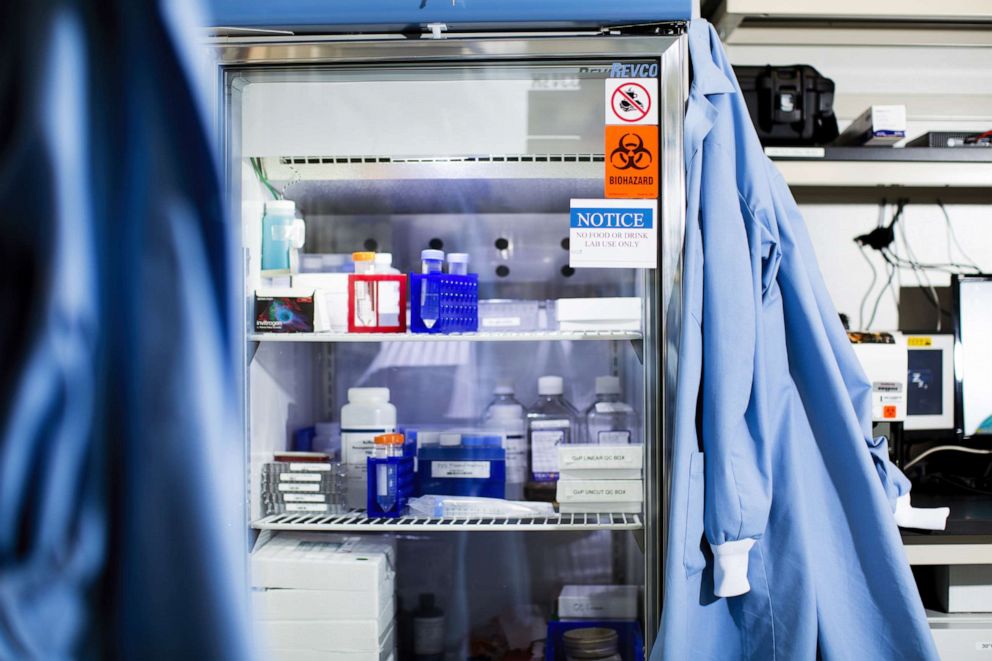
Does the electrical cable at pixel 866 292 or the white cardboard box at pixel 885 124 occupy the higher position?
the white cardboard box at pixel 885 124

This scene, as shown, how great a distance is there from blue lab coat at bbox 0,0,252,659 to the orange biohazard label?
1.27 m

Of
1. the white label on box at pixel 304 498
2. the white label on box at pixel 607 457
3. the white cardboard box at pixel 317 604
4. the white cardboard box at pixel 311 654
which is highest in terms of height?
the white label on box at pixel 607 457

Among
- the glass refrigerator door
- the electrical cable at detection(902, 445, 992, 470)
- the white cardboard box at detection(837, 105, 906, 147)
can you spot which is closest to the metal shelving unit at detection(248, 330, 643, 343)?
the glass refrigerator door

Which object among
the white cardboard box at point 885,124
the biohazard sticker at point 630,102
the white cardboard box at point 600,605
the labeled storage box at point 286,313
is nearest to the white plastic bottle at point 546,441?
the white cardboard box at point 600,605

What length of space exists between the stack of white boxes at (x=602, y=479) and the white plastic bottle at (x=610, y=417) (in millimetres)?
224

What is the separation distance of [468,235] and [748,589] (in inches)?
51.0

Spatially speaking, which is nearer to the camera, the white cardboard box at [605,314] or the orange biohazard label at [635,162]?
the orange biohazard label at [635,162]

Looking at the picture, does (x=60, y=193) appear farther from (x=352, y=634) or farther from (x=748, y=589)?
(x=352, y=634)

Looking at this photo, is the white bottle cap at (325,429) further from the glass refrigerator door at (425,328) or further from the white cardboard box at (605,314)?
the white cardboard box at (605,314)

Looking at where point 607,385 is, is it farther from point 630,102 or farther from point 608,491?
point 630,102

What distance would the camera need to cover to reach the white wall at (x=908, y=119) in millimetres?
2467

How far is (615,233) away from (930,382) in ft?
4.23

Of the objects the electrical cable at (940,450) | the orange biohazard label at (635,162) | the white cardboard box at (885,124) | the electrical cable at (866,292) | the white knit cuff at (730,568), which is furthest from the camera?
the electrical cable at (866,292)

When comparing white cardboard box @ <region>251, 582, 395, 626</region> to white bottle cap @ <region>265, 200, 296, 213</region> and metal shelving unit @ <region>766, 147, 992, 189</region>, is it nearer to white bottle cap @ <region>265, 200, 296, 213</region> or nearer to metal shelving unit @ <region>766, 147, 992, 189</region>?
white bottle cap @ <region>265, 200, 296, 213</region>
